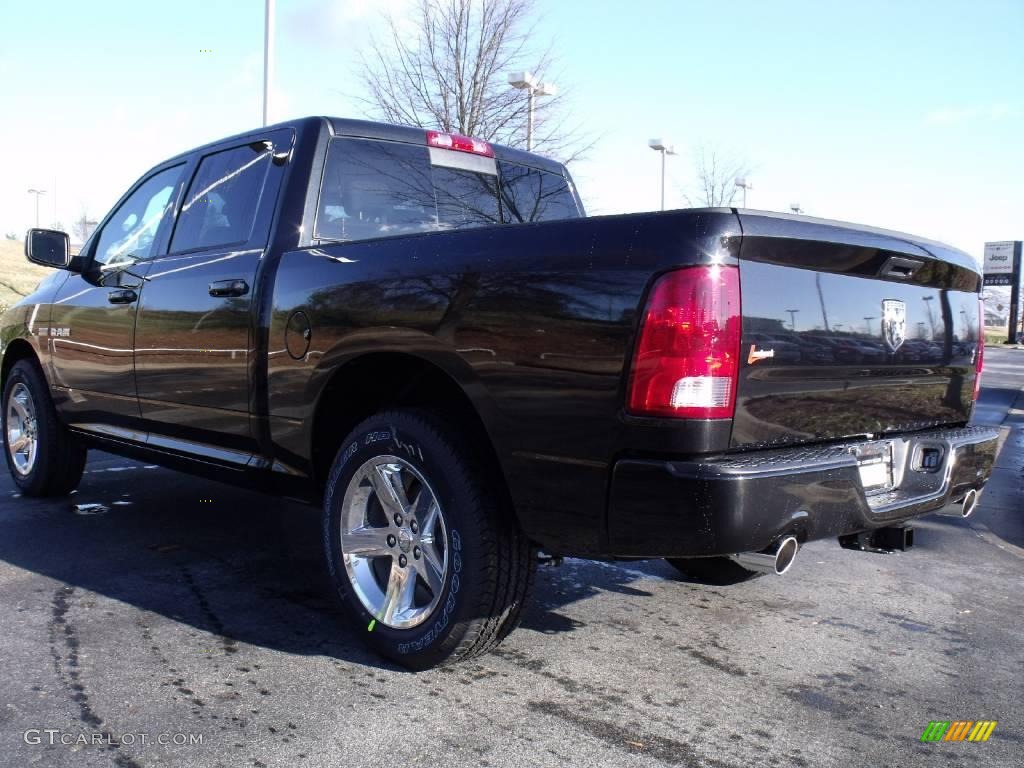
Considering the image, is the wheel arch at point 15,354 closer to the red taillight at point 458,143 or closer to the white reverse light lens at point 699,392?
the red taillight at point 458,143

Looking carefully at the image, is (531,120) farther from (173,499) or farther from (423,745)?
(423,745)

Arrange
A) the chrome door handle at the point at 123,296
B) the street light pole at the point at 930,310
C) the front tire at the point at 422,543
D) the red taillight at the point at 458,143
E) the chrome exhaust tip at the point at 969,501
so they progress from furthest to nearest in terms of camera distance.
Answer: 1. the chrome door handle at the point at 123,296
2. the red taillight at the point at 458,143
3. the chrome exhaust tip at the point at 969,501
4. the street light pole at the point at 930,310
5. the front tire at the point at 422,543

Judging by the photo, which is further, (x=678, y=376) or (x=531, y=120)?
(x=531, y=120)

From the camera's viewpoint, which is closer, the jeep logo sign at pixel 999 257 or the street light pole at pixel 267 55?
the street light pole at pixel 267 55

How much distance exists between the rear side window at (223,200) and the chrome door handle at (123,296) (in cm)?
30

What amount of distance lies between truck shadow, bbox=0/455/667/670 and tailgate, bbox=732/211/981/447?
4.60 ft

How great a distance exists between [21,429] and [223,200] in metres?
2.51

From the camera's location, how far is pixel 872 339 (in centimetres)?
302

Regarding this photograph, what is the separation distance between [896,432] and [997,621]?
129 centimetres

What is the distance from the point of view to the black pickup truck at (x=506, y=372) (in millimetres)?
2529

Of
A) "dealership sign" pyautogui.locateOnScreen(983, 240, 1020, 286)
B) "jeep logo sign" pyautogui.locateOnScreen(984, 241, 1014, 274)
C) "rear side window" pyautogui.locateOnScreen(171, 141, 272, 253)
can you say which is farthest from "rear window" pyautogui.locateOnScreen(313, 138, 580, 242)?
"jeep logo sign" pyautogui.locateOnScreen(984, 241, 1014, 274)

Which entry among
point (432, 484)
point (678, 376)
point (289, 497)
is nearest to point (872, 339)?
point (678, 376)

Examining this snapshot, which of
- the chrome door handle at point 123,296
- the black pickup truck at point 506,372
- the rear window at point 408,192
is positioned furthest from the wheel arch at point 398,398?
the chrome door handle at point 123,296

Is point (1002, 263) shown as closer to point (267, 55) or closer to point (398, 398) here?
point (267, 55)
